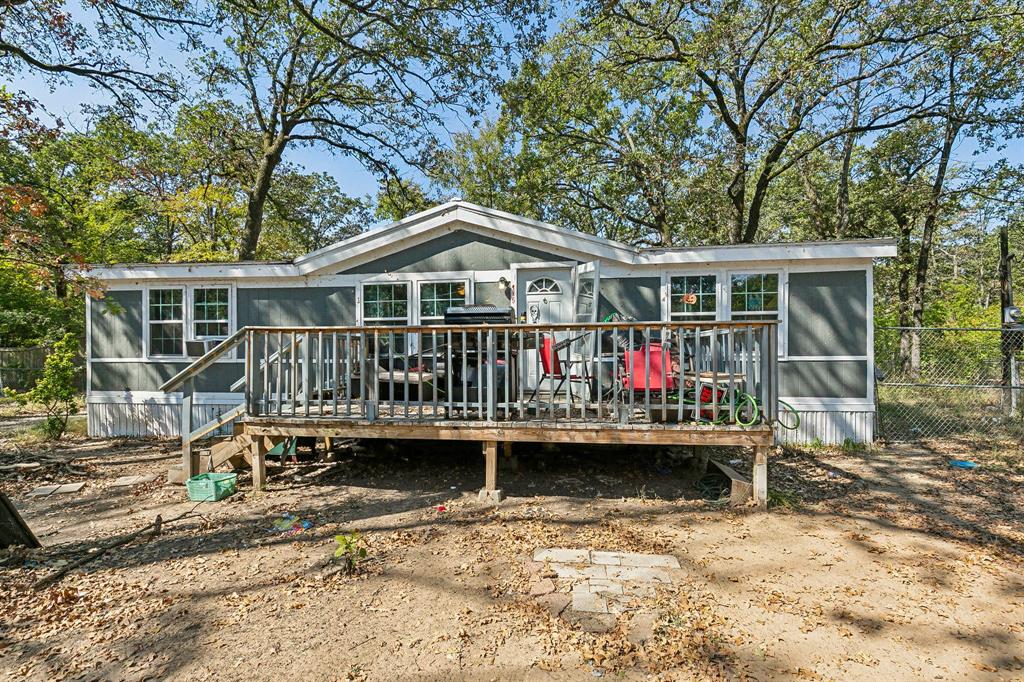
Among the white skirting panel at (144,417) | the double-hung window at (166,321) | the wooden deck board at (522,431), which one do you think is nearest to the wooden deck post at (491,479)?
the wooden deck board at (522,431)

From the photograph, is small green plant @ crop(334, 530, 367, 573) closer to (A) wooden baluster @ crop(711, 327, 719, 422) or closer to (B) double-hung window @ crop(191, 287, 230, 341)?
(A) wooden baluster @ crop(711, 327, 719, 422)

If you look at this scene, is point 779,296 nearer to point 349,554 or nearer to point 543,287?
point 543,287

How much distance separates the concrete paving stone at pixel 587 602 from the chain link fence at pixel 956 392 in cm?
665

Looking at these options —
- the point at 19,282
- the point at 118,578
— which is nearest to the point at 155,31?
the point at 118,578

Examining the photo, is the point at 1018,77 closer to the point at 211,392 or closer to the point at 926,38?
the point at 926,38

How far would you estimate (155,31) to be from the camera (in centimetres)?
845

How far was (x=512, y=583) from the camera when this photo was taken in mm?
3217

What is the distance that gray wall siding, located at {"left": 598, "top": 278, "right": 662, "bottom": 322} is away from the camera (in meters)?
7.51

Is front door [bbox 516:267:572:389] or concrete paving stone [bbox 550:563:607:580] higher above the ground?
front door [bbox 516:267:572:389]

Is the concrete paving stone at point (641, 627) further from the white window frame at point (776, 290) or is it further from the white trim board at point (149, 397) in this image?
the white trim board at point (149, 397)

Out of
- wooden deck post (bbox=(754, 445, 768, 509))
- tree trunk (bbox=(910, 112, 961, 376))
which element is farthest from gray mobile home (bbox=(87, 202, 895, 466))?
tree trunk (bbox=(910, 112, 961, 376))

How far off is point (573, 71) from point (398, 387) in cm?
1254

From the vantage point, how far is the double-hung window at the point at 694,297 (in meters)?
7.42

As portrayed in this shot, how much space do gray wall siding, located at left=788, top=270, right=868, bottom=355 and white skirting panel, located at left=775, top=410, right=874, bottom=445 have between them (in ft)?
3.00
